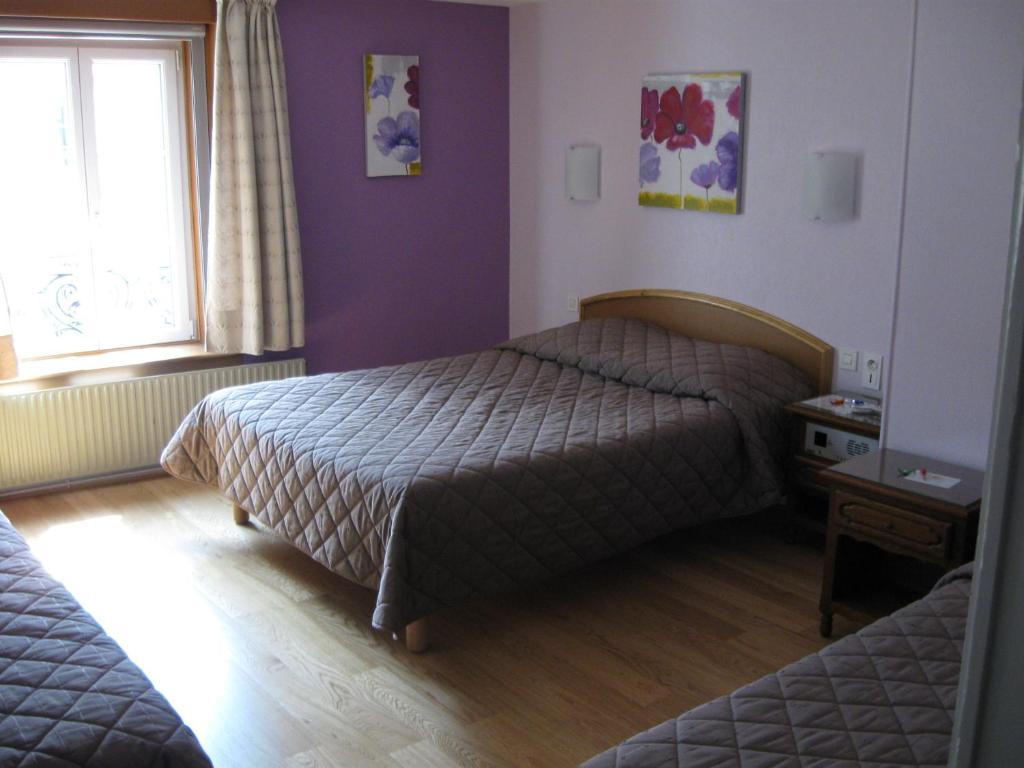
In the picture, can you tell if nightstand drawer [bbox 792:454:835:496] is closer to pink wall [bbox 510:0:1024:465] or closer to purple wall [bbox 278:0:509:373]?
pink wall [bbox 510:0:1024:465]

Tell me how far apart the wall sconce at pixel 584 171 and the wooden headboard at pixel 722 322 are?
0.51 metres

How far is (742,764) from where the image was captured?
1.82 metres

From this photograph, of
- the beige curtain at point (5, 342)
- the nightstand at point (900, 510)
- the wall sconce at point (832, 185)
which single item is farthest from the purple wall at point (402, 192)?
the nightstand at point (900, 510)

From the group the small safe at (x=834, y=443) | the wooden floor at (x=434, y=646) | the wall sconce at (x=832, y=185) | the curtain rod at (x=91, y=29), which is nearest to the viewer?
the wooden floor at (x=434, y=646)

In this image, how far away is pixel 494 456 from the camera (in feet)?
11.4

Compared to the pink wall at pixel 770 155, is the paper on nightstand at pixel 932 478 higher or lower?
lower

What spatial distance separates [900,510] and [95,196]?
3.60 m

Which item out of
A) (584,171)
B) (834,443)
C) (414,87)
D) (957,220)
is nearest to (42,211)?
(414,87)

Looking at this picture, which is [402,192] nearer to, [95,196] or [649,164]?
[649,164]

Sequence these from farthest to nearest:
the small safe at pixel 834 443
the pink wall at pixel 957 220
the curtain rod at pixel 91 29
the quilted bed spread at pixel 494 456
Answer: the curtain rod at pixel 91 29 < the small safe at pixel 834 443 < the quilted bed spread at pixel 494 456 < the pink wall at pixel 957 220

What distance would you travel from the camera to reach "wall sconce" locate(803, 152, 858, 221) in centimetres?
410

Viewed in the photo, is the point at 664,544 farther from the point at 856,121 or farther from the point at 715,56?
the point at 715,56

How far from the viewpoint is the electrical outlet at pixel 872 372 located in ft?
13.5

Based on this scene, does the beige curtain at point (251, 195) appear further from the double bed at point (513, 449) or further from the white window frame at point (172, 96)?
the double bed at point (513, 449)
